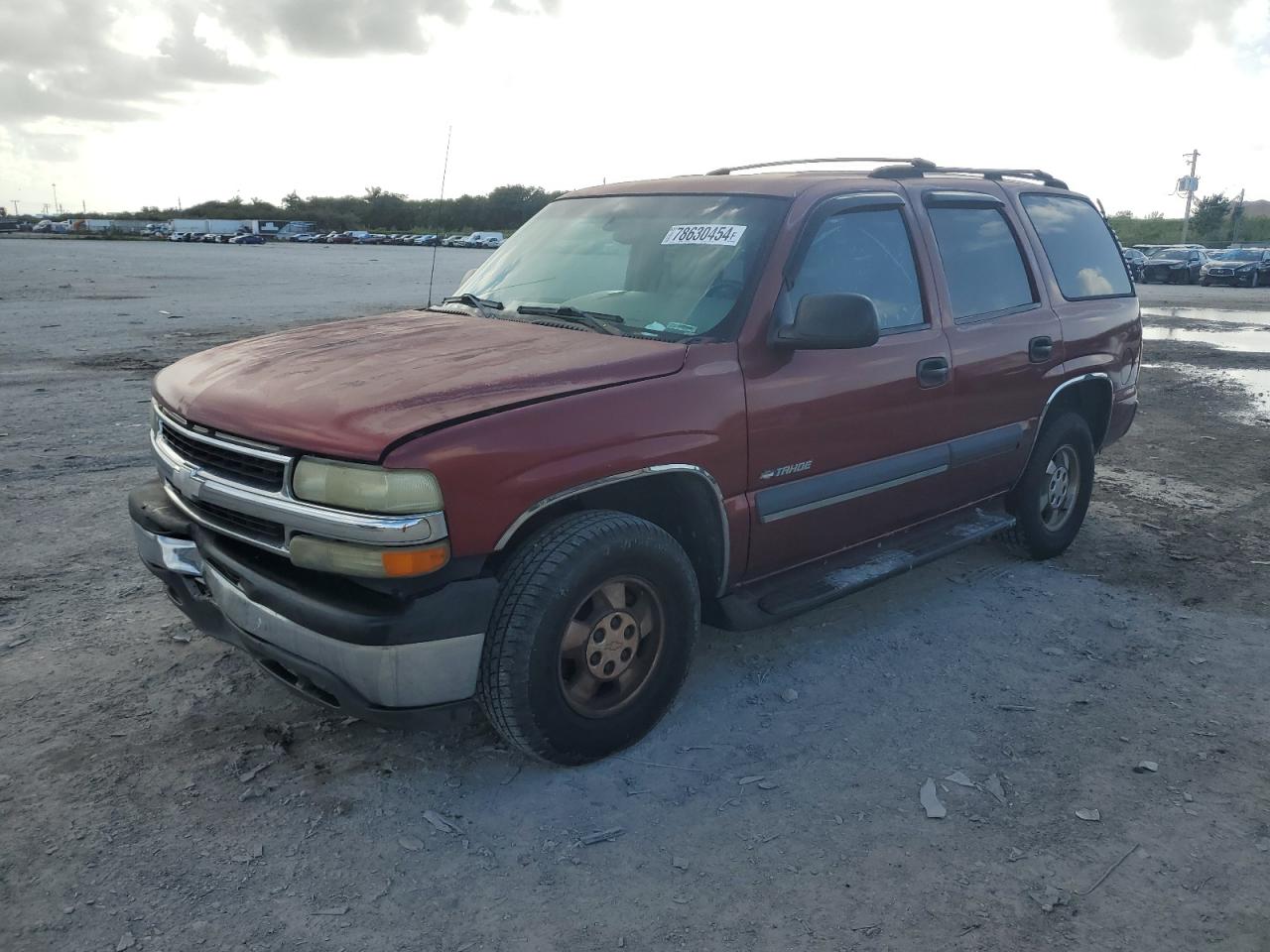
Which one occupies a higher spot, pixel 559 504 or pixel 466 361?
pixel 466 361

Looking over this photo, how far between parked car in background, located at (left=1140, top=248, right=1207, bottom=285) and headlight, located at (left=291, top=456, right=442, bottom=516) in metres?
37.5

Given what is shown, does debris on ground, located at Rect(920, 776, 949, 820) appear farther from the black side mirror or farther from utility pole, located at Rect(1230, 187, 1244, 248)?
utility pole, located at Rect(1230, 187, 1244, 248)

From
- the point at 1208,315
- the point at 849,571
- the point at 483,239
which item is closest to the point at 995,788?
the point at 849,571

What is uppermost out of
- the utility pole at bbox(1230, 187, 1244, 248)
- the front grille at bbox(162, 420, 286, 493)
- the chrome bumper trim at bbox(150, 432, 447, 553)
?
the utility pole at bbox(1230, 187, 1244, 248)

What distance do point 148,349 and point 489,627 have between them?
11.4 meters

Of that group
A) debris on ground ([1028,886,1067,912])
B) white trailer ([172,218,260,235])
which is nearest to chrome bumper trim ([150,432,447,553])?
debris on ground ([1028,886,1067,912])

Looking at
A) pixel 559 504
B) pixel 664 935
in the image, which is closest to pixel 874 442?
pixel 559 504

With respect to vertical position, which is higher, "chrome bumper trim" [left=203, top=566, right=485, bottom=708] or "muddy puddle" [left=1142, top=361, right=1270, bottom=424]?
"muddy puddle" [left=1142, top=361, right=1270, bottom=424]

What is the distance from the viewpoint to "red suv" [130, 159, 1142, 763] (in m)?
2.75

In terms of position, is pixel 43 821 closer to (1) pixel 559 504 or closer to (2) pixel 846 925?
(1) pixel 559 504

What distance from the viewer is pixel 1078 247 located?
17.6ft

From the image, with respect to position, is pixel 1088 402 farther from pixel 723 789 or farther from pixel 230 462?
pixel 230 462

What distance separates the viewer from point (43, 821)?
113 inches

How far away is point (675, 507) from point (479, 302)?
4.56ft
